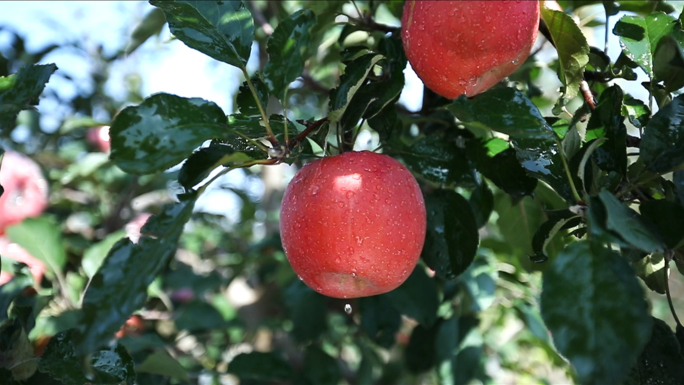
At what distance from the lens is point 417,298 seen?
3.97ft

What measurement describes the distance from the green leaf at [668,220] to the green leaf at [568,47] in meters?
0.17

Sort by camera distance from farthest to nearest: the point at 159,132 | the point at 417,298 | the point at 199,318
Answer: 1. the point at 199,318
2. the point at 417,298
3. the point at 159,132

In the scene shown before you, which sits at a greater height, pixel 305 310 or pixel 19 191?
pixel 19 191

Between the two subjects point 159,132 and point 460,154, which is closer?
point 159,132

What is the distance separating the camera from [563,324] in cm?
42

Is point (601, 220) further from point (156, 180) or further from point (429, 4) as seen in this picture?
point (156, 180)

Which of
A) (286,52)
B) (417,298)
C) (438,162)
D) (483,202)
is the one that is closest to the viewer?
(286,52)

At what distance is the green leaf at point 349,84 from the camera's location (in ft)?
1.86

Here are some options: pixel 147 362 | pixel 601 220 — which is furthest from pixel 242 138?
pixel 147 362

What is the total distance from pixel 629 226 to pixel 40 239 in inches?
46.6

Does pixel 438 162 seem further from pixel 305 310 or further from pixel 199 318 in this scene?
pixel 199 318

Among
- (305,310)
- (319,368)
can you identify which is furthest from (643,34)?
(319,368)

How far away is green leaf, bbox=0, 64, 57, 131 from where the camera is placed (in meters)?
0.65

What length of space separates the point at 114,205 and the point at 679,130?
5.81ft
